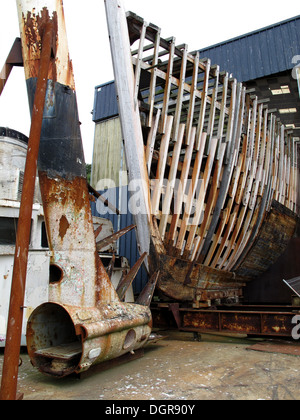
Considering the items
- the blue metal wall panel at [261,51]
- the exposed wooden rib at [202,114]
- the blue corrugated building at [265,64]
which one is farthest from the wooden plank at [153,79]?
the blue metal wall panel at [261,51]

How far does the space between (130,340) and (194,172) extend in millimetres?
3075

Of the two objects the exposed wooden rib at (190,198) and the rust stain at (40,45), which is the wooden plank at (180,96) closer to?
the exposed wooden rib at (190,198)

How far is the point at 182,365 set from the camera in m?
3.99

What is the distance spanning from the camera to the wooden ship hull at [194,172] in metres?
4.96

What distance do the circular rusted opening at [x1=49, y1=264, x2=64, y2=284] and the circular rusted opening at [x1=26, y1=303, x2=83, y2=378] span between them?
247 millimetres

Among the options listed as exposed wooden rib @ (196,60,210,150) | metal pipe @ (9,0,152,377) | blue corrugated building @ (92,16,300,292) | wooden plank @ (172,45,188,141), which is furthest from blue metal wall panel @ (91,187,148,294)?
metal pipe @ (9,0,152,377)

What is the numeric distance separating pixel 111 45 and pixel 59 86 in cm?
186

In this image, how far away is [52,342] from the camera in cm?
371

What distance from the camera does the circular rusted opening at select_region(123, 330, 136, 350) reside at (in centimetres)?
381

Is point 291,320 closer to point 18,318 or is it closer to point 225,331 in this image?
point 225,331

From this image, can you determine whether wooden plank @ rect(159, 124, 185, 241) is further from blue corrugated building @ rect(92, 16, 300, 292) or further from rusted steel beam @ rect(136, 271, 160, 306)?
blue corrugated building @ rect(92, 16, 300, 292)

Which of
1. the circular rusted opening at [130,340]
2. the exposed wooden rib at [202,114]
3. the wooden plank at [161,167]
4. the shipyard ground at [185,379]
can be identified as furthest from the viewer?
the exposed wooden rib at [202,114]

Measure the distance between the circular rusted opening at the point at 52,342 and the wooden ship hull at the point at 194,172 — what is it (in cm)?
164

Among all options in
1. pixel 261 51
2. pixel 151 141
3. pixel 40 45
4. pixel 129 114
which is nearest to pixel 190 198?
pixel 151 141
